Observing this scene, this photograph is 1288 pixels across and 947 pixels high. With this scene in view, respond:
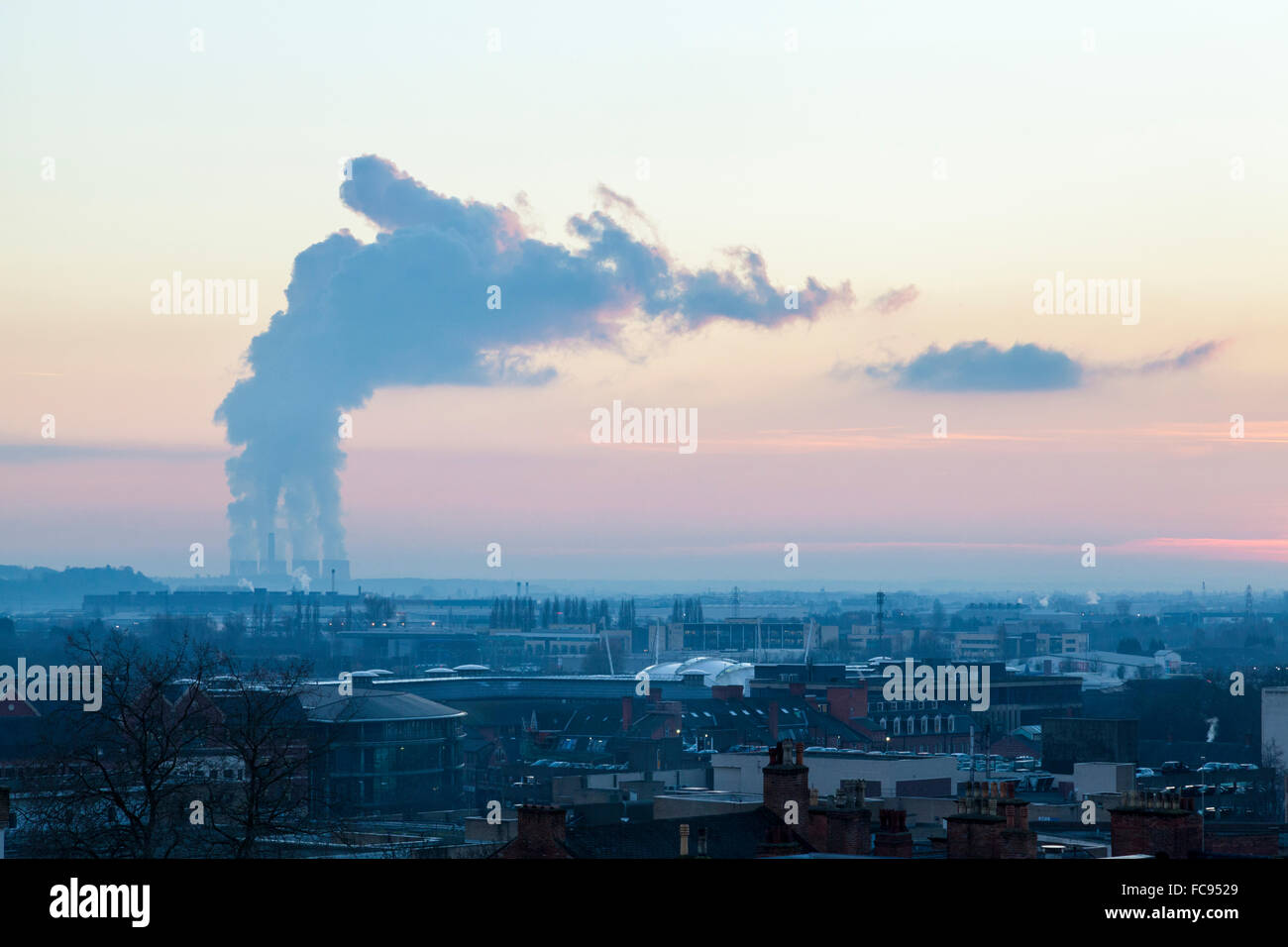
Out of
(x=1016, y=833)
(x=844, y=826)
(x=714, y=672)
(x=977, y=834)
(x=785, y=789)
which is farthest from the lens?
(x=714, y=672)

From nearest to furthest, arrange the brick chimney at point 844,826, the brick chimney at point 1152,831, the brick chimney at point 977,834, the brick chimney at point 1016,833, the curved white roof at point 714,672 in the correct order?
the brick chimney at point 977,834, the brick chimney at point 1016,833, the brick chimney at point 1152,831, the brick chimney at point 844,826, the curved white roof at point 714,672

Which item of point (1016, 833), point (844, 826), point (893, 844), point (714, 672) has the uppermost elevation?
point (1016, 833)

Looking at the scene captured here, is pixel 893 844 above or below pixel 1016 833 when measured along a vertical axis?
below

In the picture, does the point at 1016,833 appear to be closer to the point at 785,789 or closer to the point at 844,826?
the point at 844,826

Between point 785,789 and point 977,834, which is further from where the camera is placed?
point 785,789

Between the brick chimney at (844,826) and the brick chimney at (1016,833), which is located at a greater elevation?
the brick chimney at (1016,833)

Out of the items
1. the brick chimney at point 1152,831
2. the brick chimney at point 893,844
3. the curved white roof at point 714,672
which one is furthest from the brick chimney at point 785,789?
the curved white roof at point 714,672

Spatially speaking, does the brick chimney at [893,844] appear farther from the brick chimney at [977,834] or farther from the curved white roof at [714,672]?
the curved white roof at [714,672]

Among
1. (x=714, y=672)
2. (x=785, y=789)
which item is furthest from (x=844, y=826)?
(x=714, y=672)
